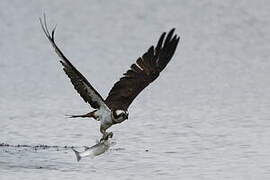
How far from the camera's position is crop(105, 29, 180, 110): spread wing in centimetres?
927

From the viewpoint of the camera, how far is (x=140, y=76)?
9547 millimetres

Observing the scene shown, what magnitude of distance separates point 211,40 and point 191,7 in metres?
2.32

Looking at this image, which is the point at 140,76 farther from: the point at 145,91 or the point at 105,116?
the point at 145,91

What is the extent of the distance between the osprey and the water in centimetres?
186

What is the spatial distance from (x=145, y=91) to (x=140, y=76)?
281 inches

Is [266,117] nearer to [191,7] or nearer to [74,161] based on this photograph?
[74,161]

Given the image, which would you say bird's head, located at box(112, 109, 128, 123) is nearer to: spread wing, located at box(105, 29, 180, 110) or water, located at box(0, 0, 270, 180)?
spread wing, located at box(105, 29, 180, 110)

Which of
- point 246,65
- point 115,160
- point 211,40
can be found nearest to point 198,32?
point 211,40

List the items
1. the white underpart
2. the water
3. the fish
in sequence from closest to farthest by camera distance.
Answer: the fish
the white underpart
the water

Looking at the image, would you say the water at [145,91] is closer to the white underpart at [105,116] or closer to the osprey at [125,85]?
the osprey at [125,85]

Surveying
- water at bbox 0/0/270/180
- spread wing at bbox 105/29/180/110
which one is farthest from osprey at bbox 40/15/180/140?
water at bbox 0/0/270/180

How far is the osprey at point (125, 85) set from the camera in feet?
29.0

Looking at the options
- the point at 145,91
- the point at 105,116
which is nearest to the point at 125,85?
the point at 105,116

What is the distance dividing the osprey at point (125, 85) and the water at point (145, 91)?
1861 millimetres
